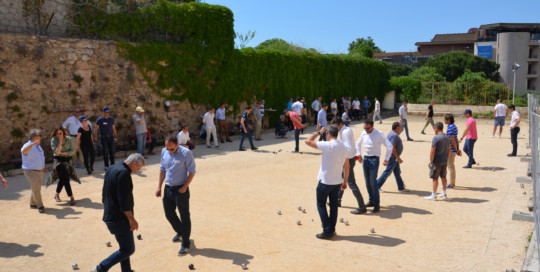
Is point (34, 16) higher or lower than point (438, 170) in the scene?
higher

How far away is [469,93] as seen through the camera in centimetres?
3117

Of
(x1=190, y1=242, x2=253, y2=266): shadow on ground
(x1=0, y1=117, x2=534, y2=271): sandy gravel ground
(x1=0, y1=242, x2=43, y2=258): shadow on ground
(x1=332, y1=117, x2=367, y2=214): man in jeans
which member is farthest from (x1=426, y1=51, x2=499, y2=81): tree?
(x1=0, y1=242, x2=43, y2=258): shadow on ground

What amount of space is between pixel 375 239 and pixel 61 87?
1104 centimetres

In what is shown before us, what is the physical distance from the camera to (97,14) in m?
15.3

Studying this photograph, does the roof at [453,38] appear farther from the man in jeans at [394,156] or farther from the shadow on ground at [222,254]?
the shadow on ground at [222,254]

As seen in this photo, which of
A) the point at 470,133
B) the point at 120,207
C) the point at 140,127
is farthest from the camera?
the point at 140,127

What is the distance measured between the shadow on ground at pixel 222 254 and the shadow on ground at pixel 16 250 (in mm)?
2238

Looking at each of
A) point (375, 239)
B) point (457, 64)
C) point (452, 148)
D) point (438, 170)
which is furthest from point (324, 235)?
point (457, 64)

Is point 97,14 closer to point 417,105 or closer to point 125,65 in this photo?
point 125,65

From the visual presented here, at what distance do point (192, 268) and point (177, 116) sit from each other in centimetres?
1238

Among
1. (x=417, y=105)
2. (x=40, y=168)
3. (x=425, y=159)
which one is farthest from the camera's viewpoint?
(x=417, y=105)

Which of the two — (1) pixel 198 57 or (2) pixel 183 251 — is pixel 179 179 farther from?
(1) pixel 198 57

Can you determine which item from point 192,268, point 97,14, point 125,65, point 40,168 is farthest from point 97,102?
point 192,268

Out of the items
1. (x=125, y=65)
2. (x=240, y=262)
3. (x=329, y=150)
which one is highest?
(x=125, y=65)
